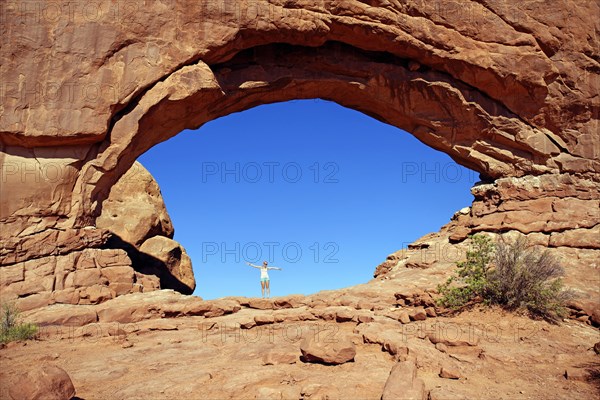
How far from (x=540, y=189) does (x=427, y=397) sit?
37.4ft

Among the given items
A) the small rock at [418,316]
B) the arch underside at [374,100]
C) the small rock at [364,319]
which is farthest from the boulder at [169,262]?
the small rock at [418,316]

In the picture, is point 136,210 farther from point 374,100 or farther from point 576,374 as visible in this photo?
point 576,374

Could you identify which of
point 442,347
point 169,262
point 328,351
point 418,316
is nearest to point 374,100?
point 418,316

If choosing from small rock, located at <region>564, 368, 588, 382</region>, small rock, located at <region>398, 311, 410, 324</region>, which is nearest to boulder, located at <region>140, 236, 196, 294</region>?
small rock, located at <region>398, 311, 410, 324</region>

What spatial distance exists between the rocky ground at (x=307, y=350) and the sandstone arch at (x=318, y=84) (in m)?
4.51

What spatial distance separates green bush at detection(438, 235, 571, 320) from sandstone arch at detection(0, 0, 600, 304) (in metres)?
3.94

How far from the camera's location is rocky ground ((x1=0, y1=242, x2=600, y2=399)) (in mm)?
5469

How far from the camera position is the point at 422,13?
44.7ft

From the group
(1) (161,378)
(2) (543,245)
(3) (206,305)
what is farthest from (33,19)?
(2) (543,245)

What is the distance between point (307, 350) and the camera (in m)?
6.08

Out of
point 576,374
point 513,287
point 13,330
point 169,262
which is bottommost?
point 13,330

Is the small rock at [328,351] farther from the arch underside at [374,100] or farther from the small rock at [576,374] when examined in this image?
the arch underside at [374,100]

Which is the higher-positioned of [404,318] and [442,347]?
[404,318]

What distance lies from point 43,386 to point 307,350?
3.17 metres
